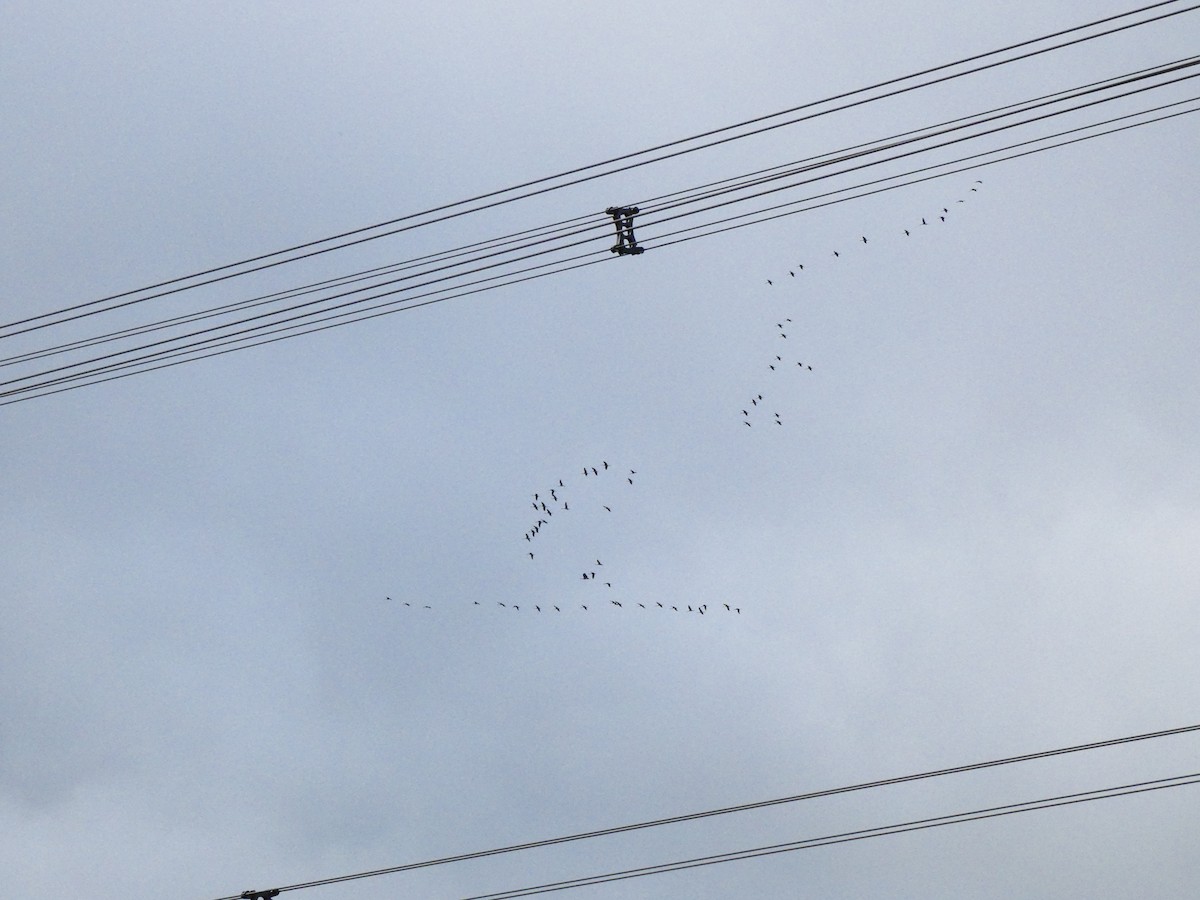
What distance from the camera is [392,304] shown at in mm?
33844

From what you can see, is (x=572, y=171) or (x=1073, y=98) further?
(x=572, y=171)

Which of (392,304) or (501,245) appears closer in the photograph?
(501,245)

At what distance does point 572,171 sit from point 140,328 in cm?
921

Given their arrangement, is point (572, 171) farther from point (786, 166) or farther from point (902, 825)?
point (902, 825)

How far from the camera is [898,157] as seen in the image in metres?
30.0

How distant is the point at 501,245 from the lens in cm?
3181

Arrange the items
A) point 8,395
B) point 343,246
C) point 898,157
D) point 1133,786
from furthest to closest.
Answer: point 8,395, point 343,246, point 898,157, point 1133,786

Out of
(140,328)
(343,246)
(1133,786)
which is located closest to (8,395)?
(140,328)

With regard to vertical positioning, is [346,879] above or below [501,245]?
below

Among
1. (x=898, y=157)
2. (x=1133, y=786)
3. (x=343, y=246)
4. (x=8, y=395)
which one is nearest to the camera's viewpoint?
(x=1133, y=786)

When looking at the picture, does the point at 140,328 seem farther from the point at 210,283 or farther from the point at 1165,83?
the point at 1165,83

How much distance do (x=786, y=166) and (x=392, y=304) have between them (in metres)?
7.95

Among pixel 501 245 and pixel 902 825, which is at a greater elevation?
pixel 501 245


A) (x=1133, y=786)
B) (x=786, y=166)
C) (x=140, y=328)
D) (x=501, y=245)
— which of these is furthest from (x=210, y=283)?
(x=1133, y=786)
